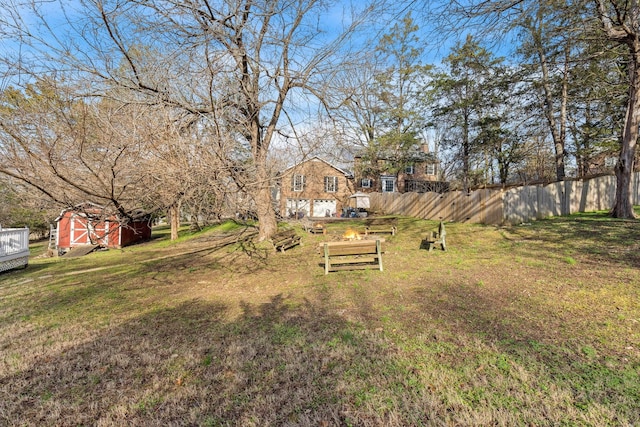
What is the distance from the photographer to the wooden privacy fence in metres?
12.5

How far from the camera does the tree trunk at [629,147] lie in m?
9.61

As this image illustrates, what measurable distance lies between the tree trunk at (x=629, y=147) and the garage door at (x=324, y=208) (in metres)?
23.0

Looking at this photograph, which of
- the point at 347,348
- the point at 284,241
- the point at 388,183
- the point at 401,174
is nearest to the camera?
the point at 347,348

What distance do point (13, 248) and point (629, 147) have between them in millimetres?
22627

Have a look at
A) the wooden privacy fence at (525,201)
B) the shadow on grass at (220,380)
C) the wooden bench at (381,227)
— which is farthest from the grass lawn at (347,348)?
the wooden privacy fence at (525,201)

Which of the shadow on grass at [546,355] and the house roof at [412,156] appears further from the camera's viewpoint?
the house roof at [412,156]

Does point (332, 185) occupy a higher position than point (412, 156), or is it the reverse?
point (412, 156)

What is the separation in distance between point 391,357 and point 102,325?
4.53 metres

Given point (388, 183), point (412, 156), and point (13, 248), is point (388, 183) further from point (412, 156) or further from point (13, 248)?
point (13, 248)

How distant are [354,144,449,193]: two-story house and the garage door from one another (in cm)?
417

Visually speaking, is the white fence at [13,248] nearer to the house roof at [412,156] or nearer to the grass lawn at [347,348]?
the grass lawn at [347,348]

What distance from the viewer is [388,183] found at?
122 ft

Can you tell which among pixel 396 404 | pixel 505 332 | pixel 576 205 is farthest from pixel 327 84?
pixel 576 205

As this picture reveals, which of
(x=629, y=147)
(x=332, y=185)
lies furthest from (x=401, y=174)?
(x=629, y=147)
